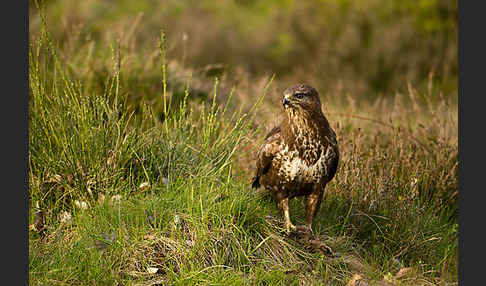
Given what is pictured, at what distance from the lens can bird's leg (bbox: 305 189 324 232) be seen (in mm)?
4309

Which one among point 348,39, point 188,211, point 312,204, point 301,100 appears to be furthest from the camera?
point 348,39

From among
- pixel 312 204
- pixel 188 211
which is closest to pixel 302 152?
pixel 312 204

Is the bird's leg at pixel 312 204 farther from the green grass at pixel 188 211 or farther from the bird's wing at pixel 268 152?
the bird's wing at pixel 268 152

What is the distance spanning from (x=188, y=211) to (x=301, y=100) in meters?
1.11

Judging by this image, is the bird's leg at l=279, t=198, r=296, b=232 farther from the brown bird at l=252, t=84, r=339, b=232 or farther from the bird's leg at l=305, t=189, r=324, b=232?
the bird's leg at l=305, t=189, r=324, b=232

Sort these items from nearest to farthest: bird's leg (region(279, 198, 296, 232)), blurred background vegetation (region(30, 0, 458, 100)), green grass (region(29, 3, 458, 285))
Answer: green grass (region(29, 3, 458, 285)) → bird's leg (region(279, 198, 296, 232)) → blurred background vegetation (region(30, 0, 458, 100))

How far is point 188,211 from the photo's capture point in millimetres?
3883

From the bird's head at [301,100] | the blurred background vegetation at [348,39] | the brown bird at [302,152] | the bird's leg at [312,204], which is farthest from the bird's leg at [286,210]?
the blurred background vegetation at [348,39]

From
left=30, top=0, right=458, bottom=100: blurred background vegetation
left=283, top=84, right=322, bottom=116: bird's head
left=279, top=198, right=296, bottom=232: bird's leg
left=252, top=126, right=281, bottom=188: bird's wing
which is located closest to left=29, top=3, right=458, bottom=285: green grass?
left=279, top=198, right=296, bottom=232: bird's leg

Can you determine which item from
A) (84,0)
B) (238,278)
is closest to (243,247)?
(238,278)

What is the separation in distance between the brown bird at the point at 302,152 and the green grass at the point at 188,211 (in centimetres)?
24

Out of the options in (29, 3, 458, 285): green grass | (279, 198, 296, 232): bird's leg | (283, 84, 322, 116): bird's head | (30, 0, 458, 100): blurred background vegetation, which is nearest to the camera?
(29, 3, 458, 285): green grass

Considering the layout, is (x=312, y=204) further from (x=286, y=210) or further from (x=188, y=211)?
(x=188, y=211)

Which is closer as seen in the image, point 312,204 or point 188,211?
point 188,211
